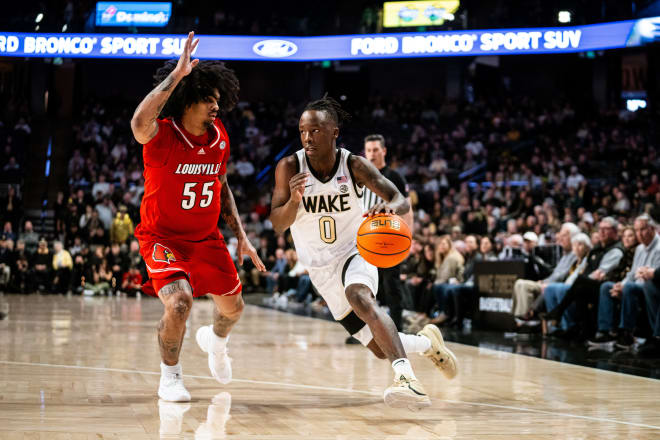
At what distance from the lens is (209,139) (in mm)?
4523

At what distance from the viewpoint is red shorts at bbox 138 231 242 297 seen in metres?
4.33

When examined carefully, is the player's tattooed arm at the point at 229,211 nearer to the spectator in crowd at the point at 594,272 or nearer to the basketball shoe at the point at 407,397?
the basketball shoe at the point at 407,397

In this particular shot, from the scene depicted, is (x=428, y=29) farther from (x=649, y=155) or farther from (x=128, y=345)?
(x=128, y=345)

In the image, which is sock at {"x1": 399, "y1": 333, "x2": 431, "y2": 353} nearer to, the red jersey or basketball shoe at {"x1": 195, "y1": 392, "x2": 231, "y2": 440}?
basketball shoe at {"x1": 195, "y1": 392, "x2": 231, "y2": 440}

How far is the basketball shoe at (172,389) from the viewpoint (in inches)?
172

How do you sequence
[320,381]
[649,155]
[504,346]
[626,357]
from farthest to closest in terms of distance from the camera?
[649,155]
[504,346]
[626,357]
[320,381]

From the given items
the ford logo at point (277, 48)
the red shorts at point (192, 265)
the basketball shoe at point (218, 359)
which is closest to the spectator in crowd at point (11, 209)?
the ford logo at point (277, 48)

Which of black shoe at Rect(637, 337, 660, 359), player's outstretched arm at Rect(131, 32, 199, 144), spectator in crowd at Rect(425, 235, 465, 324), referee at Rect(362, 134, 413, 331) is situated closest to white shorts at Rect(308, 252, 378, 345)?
player's outstretched arm at Rect(131, 32, 199, 144)

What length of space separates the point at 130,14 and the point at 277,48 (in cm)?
430

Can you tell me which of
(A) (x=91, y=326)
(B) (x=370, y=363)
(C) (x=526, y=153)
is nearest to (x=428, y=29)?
(C) (x=526, y=153)

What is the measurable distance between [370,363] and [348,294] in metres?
2.10

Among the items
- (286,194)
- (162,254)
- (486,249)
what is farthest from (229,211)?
(486,249)

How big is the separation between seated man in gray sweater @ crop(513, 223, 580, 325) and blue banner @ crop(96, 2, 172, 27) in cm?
1595

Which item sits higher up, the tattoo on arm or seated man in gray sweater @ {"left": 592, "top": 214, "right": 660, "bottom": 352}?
the tattoo on arm
